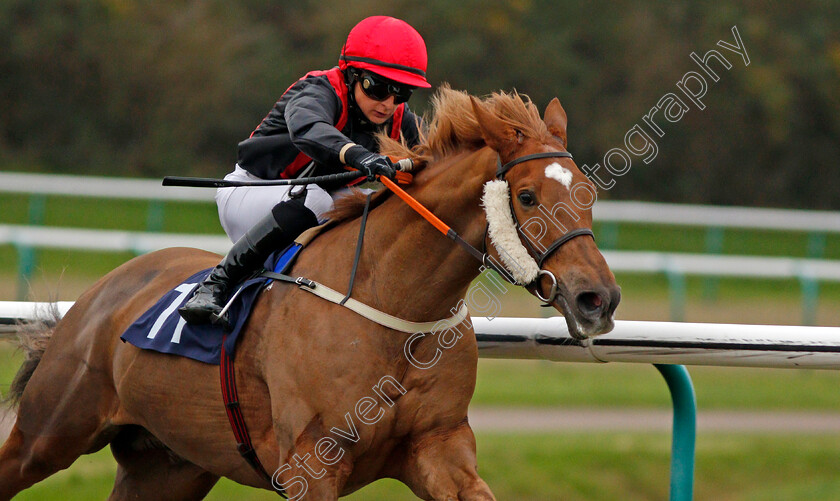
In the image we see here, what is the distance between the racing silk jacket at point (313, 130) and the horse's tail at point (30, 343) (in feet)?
3.54

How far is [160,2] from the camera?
20.0 m

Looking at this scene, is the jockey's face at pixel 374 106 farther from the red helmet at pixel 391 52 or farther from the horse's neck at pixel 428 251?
the horse's neck at pixel 428 251

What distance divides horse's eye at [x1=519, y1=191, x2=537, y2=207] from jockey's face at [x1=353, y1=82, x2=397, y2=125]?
88 centimetres

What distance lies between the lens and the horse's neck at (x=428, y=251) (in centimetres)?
327

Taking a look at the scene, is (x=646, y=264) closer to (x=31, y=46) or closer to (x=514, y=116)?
(x=514, y=116)

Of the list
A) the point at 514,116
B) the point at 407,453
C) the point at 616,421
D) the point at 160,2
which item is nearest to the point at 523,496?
the point at 616,421

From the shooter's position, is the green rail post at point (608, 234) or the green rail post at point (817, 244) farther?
the green rail post at point (817, 244)

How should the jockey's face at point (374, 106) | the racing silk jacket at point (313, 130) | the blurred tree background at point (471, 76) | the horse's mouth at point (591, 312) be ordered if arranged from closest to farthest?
1. the horse's mouth at point (591, 312)
2. the racing silk jacket at point (313, 130)
3. the jockey's face at point (374, 106)
4. the blurred tree background at point (471, 76)

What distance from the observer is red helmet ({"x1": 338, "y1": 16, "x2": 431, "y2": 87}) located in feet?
11.8

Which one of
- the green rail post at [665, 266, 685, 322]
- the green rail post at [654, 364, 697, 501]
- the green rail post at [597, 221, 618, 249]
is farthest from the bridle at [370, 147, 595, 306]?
the green rail post at [597, 221, 618, 249]

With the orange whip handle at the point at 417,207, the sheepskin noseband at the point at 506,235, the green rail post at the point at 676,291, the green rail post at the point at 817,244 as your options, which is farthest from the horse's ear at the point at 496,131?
the green rail post at the point at 817,244

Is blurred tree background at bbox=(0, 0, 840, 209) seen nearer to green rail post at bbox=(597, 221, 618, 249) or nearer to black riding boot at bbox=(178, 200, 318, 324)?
green rail post at bbox=(597, 221, 618, 249)

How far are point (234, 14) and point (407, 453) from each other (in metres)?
18.4

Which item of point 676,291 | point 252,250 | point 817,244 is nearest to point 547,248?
point 252,250
